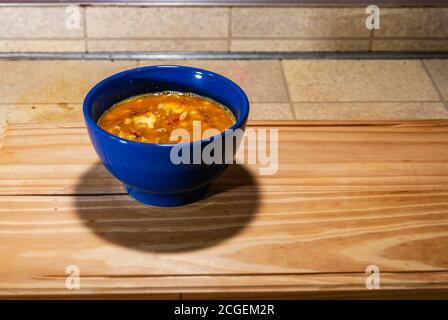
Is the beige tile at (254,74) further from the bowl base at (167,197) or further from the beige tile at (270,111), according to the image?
the bowl base at (167,197)

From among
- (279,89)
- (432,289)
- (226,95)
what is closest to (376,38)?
(279,89)

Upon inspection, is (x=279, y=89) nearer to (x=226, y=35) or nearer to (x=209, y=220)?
(x=226, y=35)

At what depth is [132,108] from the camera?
116 cm

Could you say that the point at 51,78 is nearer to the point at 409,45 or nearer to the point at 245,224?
the point at 409,45

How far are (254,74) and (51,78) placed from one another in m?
0.88

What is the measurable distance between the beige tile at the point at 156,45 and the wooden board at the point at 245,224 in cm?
158

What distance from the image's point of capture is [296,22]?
2.80 m

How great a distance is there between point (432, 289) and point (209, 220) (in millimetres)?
376

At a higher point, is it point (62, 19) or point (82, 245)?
point (62, 19)

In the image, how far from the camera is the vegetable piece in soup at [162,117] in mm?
1074

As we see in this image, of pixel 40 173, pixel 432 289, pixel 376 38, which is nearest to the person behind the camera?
pixel 432 289

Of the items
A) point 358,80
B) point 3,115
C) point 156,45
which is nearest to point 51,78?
point 3,115

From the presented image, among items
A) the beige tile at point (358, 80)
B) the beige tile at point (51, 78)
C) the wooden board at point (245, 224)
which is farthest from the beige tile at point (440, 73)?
the wooden board at point (245, 224)

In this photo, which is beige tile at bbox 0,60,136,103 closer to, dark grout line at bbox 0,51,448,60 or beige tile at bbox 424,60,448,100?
dark grout line at bbox 0,51,448,60
